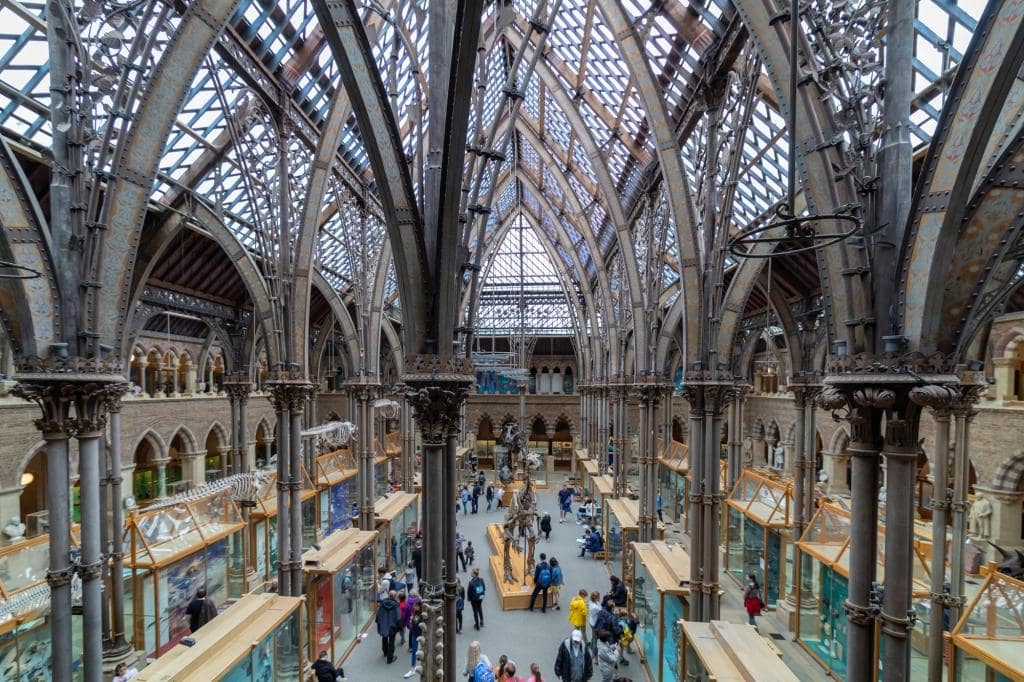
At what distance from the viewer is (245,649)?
7879 millimetres

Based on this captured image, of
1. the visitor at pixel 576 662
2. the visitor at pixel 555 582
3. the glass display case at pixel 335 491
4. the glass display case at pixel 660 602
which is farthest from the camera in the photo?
the glass display case at pixel 335 491

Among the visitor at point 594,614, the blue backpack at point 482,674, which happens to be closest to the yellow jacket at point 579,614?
the visitor at point 594,614

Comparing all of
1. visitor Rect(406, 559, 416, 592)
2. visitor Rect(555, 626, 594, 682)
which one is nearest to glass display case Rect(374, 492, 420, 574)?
visitor Rect(406, 559, 416, 592)

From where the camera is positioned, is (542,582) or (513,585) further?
(513,585)

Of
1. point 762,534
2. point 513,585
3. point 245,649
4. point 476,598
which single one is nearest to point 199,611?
point 245,649

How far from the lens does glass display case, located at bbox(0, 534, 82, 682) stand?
8770mm

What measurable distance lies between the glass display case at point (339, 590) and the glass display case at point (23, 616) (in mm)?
3932

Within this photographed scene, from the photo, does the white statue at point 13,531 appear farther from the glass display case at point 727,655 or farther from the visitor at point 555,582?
→ the glass display case at point 727,655

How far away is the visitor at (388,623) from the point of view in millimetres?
12102

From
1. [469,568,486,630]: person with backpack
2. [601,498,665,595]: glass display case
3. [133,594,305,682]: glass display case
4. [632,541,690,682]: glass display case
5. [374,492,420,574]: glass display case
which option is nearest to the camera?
[133,594,305,682]: glass display case

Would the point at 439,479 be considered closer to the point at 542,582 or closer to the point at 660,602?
the point at 660,602

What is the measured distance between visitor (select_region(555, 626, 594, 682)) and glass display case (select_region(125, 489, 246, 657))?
8.22 meters

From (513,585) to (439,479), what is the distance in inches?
468

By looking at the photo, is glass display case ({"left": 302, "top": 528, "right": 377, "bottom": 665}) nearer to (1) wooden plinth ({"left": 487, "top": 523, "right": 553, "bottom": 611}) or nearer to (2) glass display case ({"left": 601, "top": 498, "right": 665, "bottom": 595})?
(1) wooden plinth ({"left": 487, "top": 523, "right": 553, "bottom": 611})
